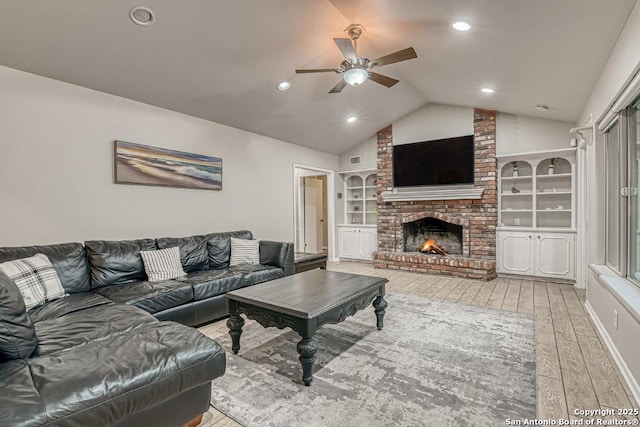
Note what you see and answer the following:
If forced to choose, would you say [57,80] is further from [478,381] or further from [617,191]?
[617,191]

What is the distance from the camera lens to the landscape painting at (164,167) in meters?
3.72

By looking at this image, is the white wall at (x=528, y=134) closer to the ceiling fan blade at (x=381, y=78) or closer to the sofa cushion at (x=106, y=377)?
the ceiling fan blade at (x=381, y=78)

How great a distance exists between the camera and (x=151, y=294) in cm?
290

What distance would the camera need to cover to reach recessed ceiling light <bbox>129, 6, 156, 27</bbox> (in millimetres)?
2650

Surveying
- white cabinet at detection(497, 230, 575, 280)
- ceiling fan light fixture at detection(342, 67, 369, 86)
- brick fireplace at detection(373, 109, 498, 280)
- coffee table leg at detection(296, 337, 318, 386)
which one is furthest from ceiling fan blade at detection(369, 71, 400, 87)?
white cabinet at detection(497, 230, 575, 280)

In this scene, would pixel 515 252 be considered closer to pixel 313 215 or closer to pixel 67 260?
pixel 313 215

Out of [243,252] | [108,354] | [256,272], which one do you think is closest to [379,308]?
[256,272]

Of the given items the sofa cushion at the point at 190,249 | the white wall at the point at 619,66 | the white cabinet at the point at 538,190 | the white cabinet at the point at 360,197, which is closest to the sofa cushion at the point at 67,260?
the sofa cushion at the point at 190,249

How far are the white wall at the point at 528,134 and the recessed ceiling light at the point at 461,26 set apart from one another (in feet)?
9.99

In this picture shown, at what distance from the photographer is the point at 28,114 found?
3.06m

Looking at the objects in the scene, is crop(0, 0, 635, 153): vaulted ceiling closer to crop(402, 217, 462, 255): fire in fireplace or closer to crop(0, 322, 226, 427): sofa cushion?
crop(402, 217, 462, 255): fire in fireplace

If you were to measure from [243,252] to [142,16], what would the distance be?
107 inches

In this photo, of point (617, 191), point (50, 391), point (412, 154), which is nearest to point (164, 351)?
point (50, 391)

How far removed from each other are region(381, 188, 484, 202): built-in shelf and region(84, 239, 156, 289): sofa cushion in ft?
14.6
